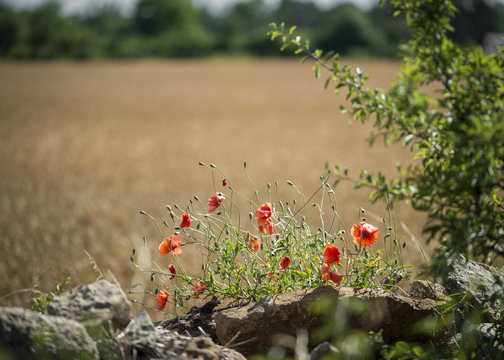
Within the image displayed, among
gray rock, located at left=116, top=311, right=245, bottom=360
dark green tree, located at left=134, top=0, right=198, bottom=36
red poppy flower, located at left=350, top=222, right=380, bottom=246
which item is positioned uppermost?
dark green tree, located at left=134, top=0, right=198, bottom=36

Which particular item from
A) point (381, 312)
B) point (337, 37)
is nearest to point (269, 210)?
point (381, 312)

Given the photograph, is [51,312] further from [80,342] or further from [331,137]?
[331,137]

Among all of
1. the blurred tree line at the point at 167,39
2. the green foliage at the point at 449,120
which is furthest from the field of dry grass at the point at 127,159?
the blurred tree line at the point at 167,39

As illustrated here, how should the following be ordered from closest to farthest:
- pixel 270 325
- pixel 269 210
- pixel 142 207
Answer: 1. pixel 270 325
2. pixel 269 210
3. pixel 142 207

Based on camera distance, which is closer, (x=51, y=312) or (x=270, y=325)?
(x=51, y=312)

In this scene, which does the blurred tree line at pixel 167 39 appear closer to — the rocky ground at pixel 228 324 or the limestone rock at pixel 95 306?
the rocky ground at pixel 228 324

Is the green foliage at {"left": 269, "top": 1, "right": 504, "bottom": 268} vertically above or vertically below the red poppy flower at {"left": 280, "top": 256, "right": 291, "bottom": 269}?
above

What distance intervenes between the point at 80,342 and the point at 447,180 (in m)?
1.36

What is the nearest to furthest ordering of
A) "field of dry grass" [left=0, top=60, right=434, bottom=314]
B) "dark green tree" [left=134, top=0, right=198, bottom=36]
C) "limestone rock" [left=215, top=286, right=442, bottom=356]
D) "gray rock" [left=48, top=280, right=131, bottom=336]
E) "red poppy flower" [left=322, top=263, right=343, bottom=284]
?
"gray rock" [left=48, top=280, right=131, bottom=336], "limestone rock" [left=215, top=286, right=442, bottom=356], "red poppy flower" [left=322, top=263, right=343, bottom=284], "field of dry grass" [left=0, top=60, right=434, bottom=314], "dark green tree" [left=134, top=0, right=198, bottom=36]

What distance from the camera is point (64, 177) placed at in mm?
9000

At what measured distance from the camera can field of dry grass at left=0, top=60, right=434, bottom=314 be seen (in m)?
5.30

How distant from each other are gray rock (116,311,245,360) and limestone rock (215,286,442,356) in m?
0.15

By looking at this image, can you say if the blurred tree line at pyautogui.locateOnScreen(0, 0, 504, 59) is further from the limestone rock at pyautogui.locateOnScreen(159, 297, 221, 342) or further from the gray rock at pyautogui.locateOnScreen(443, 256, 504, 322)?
the limestone rock at pyautogui.locateOnScreen(159, 297, 221, 342)

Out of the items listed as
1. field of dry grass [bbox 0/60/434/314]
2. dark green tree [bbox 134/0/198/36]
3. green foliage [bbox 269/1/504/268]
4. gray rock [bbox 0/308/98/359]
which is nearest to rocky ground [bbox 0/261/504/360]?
gray rock [bbox 0/308/98/359]
